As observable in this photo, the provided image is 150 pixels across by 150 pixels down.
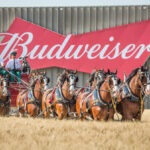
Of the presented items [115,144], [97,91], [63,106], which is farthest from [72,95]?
[115,144]

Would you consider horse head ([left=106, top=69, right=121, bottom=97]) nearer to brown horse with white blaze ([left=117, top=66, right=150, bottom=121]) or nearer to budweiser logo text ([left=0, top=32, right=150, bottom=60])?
brown horse with white blaze ([left=117, top=66, right=150, bottom=121])

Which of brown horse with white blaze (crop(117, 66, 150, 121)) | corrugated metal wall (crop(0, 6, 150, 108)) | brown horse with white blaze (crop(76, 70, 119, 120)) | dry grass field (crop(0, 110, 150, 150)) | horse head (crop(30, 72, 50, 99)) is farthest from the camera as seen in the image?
corrugated metal wall (crop(0, 6, 150, 108))

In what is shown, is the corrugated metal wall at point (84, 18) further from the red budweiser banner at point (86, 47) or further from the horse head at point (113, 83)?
the horse head at point (113, 83)

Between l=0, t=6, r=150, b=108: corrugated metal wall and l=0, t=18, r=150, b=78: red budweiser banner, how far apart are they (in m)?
0.37

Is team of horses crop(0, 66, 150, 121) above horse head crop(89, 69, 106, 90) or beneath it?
beneath

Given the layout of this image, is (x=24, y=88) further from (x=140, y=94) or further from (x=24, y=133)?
(x=24, y=133)

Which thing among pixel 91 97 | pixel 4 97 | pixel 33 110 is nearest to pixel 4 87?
pixel 4 97

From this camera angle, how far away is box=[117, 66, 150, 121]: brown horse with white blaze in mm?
11742

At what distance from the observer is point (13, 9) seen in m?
23.6

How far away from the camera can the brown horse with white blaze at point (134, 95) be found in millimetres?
11742

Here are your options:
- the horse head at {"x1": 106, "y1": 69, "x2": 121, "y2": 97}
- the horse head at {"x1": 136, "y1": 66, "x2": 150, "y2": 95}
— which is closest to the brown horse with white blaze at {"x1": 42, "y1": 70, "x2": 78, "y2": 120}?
the horse head at {"x1": 106, "y1": 69, "x2": 121, "y2": 97}

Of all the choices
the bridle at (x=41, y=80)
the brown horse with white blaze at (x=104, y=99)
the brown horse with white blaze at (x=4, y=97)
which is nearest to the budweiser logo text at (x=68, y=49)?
the brown horse with white blaze at (x=4, y=97)

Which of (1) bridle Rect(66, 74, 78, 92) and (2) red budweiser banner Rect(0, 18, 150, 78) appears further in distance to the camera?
(2) red budweiser banner Rect(0, 18, 150, 78)

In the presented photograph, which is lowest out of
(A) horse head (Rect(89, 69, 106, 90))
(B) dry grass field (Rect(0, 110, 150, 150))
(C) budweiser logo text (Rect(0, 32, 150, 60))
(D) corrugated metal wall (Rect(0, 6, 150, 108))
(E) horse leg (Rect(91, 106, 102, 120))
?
(B) dry grass field (Rect(0, 110, 150, 150))
